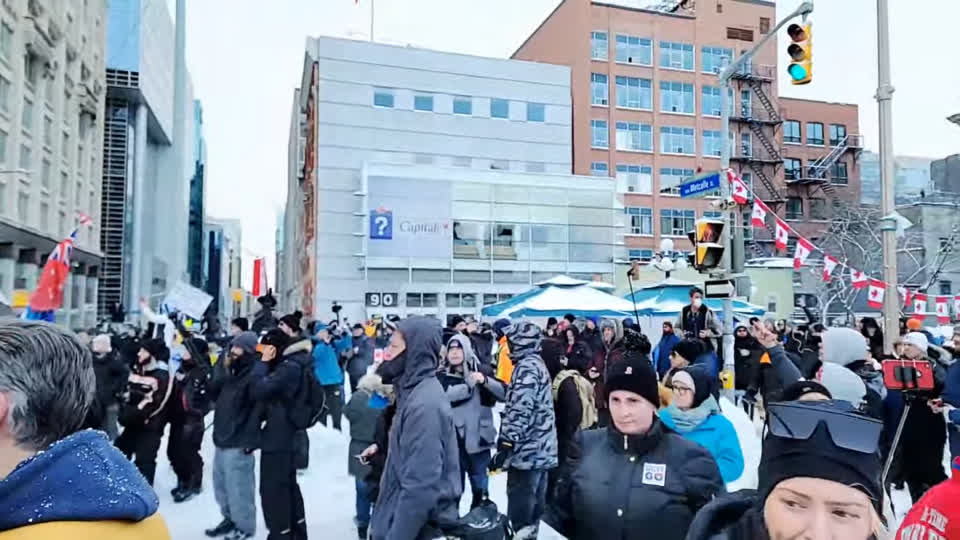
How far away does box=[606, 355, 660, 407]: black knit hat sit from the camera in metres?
3.42

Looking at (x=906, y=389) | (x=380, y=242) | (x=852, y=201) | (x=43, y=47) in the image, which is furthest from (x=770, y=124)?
(x=906, y=389)

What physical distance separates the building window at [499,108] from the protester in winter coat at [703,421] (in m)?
42.7

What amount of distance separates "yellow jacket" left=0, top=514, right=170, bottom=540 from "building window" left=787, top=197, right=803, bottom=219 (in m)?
58.9

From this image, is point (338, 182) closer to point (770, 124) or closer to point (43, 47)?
point (43, 47)

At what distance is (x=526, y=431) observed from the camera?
6.13 metres

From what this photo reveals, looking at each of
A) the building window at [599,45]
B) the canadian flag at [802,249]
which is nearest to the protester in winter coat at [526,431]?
the canadian flag at [802,249]

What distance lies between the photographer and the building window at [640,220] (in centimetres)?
4922

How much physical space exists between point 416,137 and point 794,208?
102 ft

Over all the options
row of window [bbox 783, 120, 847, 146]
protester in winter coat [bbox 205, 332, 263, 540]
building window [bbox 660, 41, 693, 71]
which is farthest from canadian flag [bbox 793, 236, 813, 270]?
row of window [bbox 783, 120, 847, 146]

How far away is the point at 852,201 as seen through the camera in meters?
54.3

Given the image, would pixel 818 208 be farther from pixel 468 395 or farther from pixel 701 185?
pixel 468 395

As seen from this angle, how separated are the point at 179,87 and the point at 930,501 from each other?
106m

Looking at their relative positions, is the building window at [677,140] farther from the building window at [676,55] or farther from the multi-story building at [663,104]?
the building window at [676,55]

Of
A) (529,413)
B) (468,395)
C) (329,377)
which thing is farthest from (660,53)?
(468,395)
